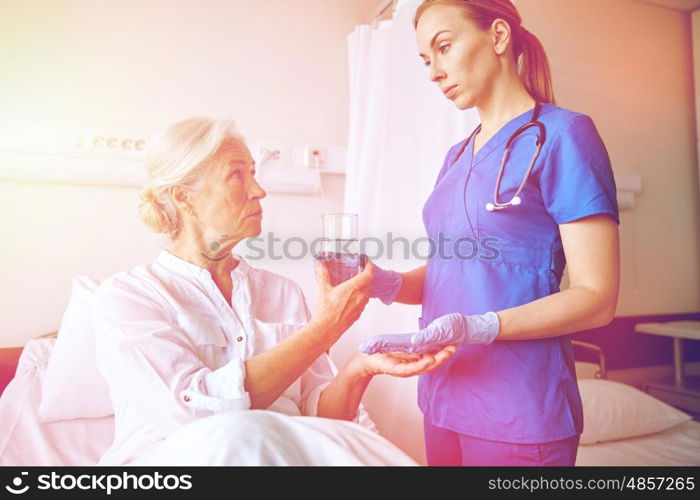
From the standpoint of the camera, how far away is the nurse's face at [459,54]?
109 cm

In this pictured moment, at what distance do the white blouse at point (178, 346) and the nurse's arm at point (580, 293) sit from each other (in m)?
0.50

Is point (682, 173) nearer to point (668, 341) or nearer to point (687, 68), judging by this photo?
point (687, 68)

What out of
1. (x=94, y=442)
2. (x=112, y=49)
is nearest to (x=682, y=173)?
(x=112, y=49)

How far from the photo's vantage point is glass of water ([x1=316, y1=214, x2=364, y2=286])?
107 cm

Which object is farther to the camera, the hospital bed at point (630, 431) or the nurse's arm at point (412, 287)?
the hospital bed at point (630, 431)

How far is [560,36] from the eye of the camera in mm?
2096

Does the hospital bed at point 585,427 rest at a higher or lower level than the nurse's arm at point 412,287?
lower

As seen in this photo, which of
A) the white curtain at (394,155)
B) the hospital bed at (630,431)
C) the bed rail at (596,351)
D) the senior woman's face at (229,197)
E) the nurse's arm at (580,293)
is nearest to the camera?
the nurse's arm at (580,293)

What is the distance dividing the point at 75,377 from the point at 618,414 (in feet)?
5.63

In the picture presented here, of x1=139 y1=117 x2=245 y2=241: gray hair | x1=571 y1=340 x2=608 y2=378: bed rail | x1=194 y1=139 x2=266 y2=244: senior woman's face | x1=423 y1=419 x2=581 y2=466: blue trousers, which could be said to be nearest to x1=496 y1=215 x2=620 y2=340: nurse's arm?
x1=423 y1=419 x2=581 y2=466: blue trousers

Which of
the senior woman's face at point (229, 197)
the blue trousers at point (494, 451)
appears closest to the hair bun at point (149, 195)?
the senior woman's face at point (229, 197)

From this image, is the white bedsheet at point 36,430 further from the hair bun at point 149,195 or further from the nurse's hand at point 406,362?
the nurse's hand at point 406,362

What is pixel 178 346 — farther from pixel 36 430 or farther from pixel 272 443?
pixel 36 430

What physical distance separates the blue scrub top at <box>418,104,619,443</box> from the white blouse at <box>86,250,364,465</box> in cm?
33
